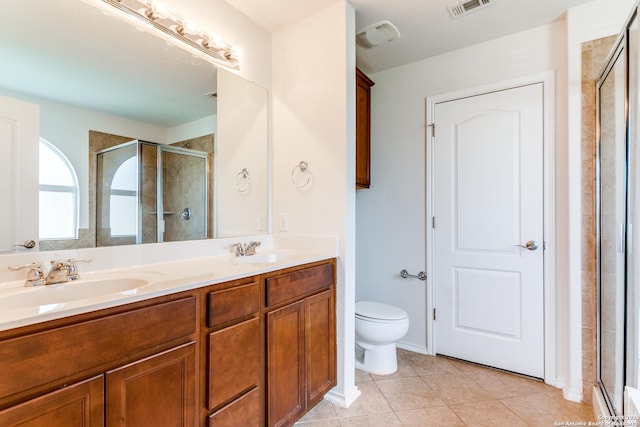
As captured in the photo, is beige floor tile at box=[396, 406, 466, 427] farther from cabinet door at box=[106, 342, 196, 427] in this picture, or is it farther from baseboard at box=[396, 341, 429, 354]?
cabinet door at box=[106, 342, 196, 427]

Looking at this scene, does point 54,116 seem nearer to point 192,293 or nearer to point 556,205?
point 192,293

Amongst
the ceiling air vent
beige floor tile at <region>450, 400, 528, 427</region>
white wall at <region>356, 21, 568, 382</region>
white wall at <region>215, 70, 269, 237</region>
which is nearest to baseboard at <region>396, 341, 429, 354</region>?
white wall at <region>356, 21, 568, 382</region>

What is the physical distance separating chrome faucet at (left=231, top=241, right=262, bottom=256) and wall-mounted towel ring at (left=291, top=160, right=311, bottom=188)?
473 mm

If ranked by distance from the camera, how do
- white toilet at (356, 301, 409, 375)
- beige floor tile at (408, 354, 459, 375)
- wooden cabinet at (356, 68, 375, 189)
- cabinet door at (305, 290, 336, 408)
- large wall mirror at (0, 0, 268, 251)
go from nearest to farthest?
1. large wall mirror at (0, 0, 268, 251)
2. cabinet door at (305, 290, 336, 408)
3. white toilet at (356, 301, 409, 375)
4. beige floor tile at (408, 354, 459, 375)
5. wooden cabinet at (356, 68, 375, 189)

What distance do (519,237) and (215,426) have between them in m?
2.12

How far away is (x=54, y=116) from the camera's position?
1.23 meters

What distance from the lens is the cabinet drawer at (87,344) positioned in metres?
0.71

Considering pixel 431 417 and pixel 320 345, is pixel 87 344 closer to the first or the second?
pixel 320 345

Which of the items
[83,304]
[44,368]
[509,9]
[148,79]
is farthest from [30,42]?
[509,9]

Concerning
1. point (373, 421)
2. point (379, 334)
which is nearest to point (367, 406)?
point (373, 421)

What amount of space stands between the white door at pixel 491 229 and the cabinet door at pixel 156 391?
195 cm

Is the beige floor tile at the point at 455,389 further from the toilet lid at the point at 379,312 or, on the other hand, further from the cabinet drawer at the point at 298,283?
the cabinet drawer at the point at 298,283

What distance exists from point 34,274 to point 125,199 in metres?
0.45

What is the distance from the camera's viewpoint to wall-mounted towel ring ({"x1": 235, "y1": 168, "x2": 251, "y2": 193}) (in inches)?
78.0
